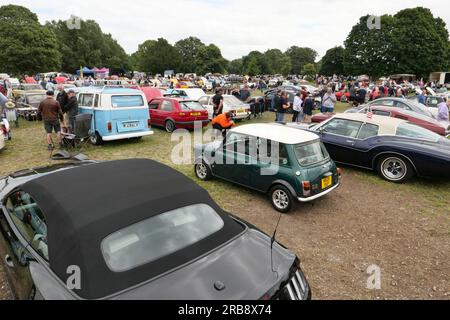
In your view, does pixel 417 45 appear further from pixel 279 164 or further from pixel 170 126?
pixel 279 164

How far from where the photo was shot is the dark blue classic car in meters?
6.95

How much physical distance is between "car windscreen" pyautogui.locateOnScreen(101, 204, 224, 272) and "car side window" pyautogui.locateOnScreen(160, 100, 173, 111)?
1026 centimetres

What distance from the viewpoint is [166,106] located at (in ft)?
41.8

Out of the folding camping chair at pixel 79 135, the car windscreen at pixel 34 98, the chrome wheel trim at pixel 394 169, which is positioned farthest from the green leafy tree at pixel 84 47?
the chrome wheel trim at pixel 394 169

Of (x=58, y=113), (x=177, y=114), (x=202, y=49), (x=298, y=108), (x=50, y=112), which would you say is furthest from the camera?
(x=202, y=49)

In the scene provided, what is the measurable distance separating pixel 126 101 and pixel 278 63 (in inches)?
4590

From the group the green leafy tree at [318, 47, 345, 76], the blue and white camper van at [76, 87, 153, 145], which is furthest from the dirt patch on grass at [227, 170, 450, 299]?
the green leafy tree at [318, 47, 345, 76]

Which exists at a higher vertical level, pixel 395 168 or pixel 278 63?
pixel 278 63

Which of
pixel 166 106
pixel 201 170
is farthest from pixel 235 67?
pixel 201 170

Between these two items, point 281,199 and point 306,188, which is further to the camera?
point 281,199

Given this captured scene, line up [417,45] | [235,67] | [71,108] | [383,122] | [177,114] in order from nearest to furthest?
[383,122] → [71,108] → [177,114] → [417,45] → [235,67]

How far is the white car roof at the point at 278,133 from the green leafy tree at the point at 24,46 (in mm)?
40653

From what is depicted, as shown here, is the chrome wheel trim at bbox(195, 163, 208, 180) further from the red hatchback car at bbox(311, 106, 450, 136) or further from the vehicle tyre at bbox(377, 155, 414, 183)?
the red hatchback car at bbox(311, 106, 450, 136)

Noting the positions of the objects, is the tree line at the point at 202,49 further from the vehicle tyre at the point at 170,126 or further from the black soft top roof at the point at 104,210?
the black soft top roof at the point at 104,210
